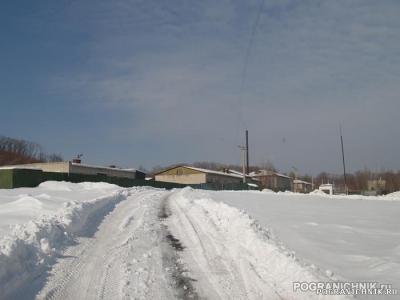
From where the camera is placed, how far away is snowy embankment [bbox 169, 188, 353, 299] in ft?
18.3

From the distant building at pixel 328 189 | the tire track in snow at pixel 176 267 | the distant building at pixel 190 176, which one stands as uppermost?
the distant building at pixel 190 176

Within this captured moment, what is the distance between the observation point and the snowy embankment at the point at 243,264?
5.57 metres

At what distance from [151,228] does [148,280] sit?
16.7 feet

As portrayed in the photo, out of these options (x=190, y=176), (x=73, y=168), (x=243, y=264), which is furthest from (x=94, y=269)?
(x=190, y=176)

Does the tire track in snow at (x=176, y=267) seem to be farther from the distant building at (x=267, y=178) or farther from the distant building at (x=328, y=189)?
the distant building at (x=267, y=178)

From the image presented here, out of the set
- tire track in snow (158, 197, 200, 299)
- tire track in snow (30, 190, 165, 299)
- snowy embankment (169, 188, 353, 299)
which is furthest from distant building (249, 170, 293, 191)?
tire track in snow (30, 190, 165, 299)

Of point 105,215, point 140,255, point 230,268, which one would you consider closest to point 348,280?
point 230,268

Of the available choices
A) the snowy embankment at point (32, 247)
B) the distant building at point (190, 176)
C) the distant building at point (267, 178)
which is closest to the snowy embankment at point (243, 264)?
the snowy embankment at point (32, 247)

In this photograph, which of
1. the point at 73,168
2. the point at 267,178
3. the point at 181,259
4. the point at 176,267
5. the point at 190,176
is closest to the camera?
the point at 176,267

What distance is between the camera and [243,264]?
704cm

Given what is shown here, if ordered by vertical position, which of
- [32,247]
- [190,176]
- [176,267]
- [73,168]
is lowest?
[176,267]

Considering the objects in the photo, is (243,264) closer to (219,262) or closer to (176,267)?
(219,262)

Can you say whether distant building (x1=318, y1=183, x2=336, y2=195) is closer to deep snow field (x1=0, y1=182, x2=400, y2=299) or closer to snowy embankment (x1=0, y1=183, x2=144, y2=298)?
deep snow field (x1=0, y1=182, x2=400, y2=299)

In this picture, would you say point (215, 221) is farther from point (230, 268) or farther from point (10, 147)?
point (10, 147)
